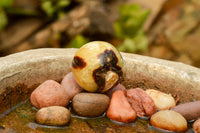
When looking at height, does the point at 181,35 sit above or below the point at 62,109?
below

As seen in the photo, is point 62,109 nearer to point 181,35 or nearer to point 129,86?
point 129,86

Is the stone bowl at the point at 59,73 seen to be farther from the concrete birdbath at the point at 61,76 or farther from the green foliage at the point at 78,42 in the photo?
the green foliage at the point at 78,42

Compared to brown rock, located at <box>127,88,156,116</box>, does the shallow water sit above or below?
below

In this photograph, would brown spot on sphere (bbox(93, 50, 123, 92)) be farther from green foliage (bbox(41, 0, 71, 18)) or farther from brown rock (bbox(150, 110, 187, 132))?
green foliage (bbox(41, 0, 71, 18))

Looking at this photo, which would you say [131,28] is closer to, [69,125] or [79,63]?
[79,63]

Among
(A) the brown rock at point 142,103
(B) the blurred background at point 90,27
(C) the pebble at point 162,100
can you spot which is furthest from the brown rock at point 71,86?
Answer: (B) the blurred background at point 90,27

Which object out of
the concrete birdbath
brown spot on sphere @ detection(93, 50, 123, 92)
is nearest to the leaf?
the concrete birdbath

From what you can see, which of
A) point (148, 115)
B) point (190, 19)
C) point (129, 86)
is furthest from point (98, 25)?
point (148, 115)
